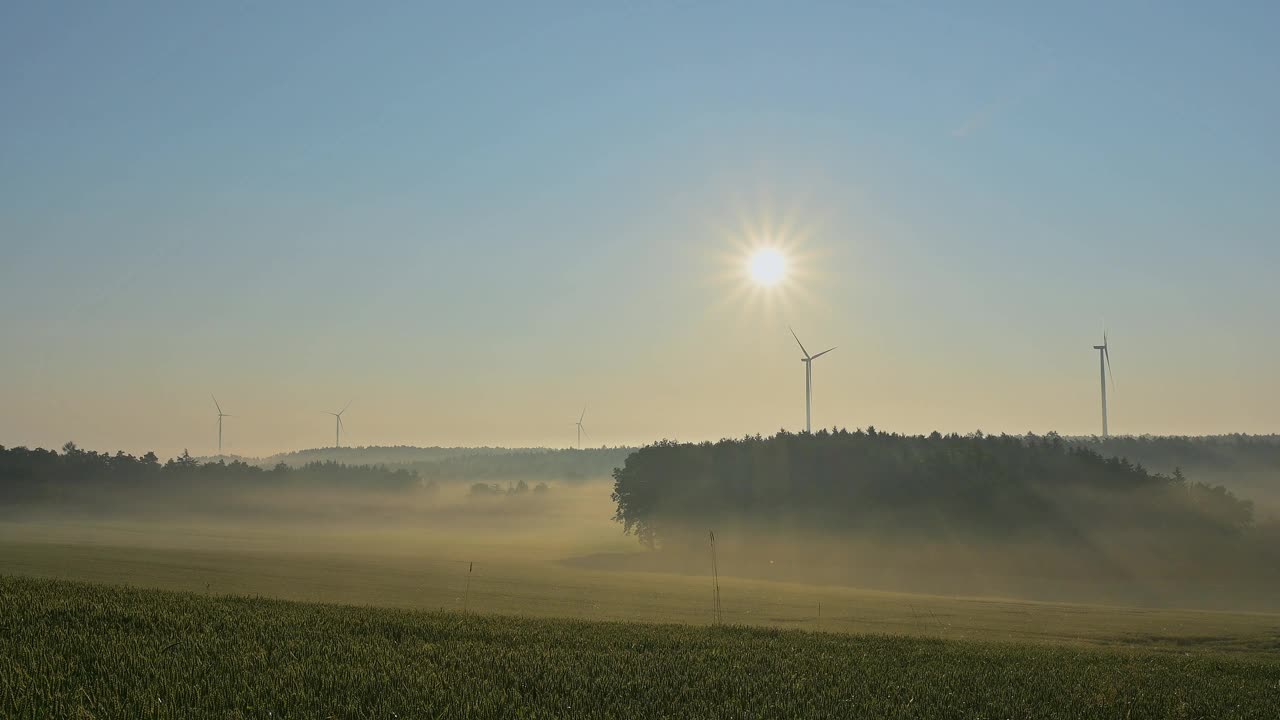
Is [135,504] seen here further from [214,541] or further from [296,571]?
[296,571]

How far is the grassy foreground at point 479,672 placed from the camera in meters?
11.2

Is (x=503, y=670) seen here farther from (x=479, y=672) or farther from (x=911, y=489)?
(x=911, y=489)

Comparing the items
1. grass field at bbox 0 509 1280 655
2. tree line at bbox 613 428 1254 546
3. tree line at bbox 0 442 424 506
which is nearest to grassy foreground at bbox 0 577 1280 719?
grass field at bbox 0 509 1280 655

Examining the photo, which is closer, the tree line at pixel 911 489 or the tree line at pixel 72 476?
the tree line at pixel 911 489

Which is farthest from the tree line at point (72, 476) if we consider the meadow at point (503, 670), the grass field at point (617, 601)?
the meadow at point (503, 670)

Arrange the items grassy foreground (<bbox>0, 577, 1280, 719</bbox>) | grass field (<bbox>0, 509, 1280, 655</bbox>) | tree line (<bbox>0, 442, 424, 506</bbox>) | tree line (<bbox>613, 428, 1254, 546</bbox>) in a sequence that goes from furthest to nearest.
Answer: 1. tree line (<bbox>0, 442, 424, 506</bbox>)
2. tree line (<bbox>613, 428, 1254, 546</bbox>)
3. grass field (<bbox>0, 509, 1280, 655</bbox>)
4. grassy foreground (<bbox>0, 577, 1280, 719</bbox>)

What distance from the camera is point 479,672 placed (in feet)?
43.1

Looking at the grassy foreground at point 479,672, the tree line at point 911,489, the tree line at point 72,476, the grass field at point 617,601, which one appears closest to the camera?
the grassy foreground at point 479,672

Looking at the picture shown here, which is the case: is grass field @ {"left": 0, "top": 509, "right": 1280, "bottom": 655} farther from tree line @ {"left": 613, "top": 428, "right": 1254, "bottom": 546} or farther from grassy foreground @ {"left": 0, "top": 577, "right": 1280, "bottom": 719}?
tree line @ {"left": 613, "top": 428, "right": 1254, "bottom": 546}

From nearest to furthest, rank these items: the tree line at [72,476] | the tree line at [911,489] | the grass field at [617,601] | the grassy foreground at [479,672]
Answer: the grassy foreground at [479,672] → the grass field at [617,601] → the tree line at [911,489] → the tree line at [72,476]

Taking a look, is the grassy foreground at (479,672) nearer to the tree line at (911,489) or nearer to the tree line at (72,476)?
the tree line at (911,489)

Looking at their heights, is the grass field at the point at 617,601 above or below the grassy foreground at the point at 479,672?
below

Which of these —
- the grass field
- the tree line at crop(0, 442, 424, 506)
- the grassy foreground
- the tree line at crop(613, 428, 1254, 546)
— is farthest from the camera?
the tree line at crop(0, 442, 424, 506)

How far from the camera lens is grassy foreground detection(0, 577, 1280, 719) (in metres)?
11.2
